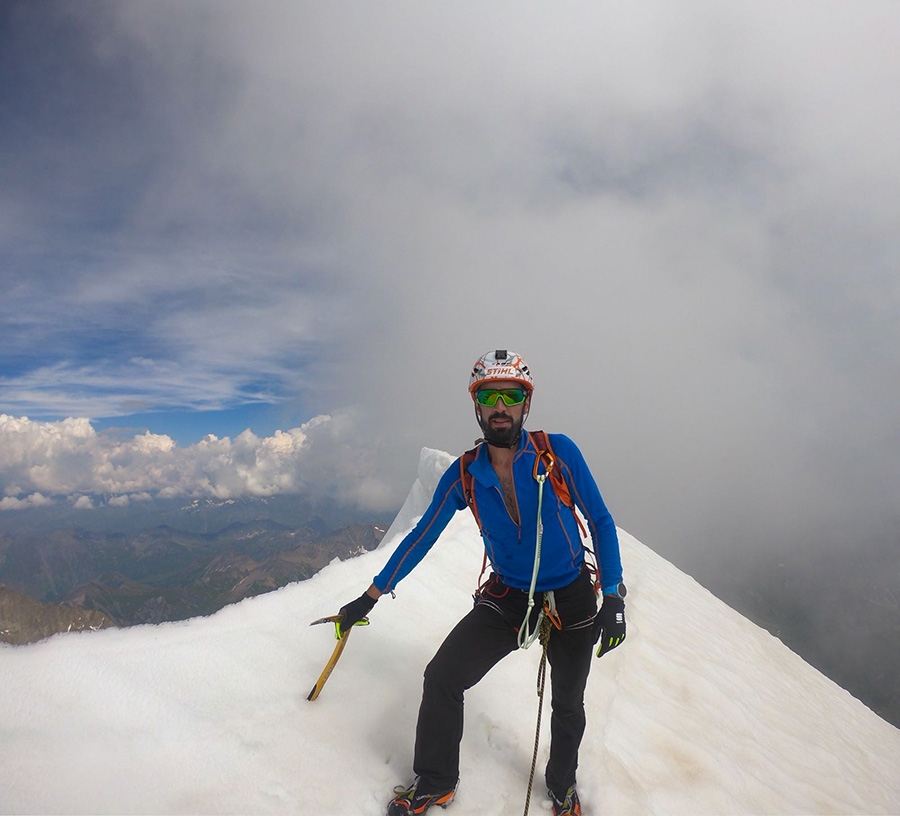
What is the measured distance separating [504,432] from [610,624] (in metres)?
1.79

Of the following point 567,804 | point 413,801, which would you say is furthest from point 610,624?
point 413,801

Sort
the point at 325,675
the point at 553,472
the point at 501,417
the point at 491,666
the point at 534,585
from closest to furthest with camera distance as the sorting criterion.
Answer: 1. the point at 491,666
2. the point at 534,585
3. the point at 553,472
4. the point at 501,417
5. the point at 325,675

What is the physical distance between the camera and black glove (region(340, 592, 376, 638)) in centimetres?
420

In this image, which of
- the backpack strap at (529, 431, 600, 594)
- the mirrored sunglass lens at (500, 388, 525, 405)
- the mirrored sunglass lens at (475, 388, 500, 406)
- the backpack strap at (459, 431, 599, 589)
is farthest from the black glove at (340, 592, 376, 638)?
the mirrored sunglass lens at (500, 388, 525, 405)

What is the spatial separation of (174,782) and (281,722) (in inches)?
36.0

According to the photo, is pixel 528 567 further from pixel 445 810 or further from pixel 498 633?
pixel 445 810

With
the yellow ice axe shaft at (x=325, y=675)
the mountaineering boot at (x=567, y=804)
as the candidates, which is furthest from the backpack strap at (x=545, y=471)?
the mountaineering boot at (x=567, y=804)

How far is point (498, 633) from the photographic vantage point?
401 cm

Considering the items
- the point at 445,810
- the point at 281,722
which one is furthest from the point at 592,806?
the point at 281,722

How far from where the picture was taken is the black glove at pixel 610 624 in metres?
3.77

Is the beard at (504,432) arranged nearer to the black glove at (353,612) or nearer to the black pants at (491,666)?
the black pants at (491,666)

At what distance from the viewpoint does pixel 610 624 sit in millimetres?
3830

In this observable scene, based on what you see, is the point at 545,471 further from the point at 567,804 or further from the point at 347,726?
the point at 347,726

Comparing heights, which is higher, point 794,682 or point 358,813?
point 358,813
